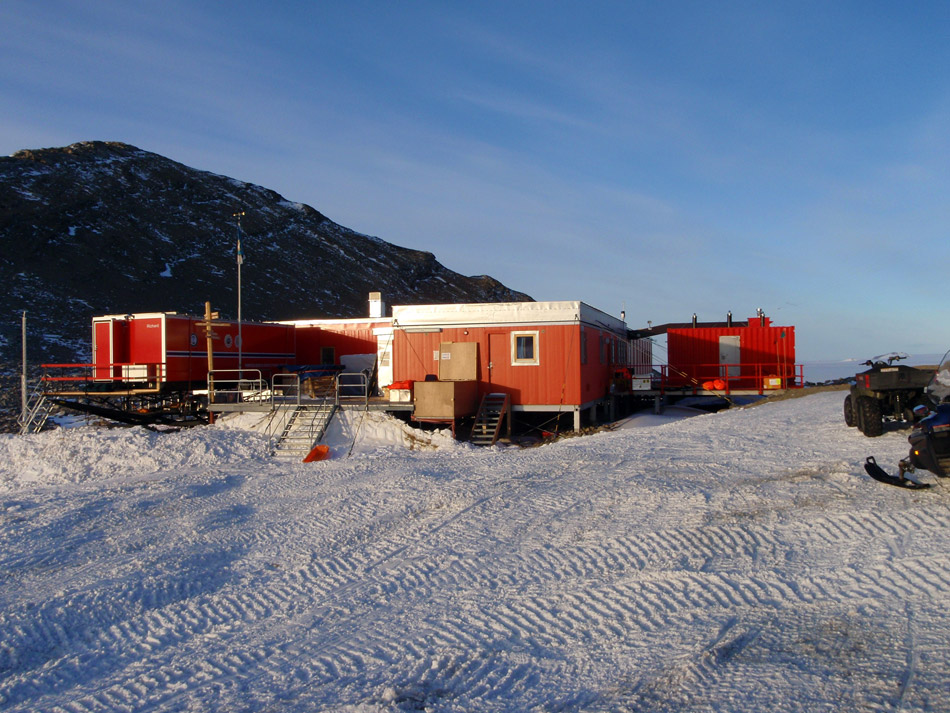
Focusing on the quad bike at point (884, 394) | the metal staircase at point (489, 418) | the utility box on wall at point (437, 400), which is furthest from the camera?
the metal staircase at point (489, 418)

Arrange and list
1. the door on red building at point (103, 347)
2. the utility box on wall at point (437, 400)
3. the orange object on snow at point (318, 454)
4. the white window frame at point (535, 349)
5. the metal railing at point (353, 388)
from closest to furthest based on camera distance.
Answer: the orange object on snow at point (318, 454) < the utility box on wall at point (437, 400) < the metal railing at point (353, 388) < the white window frame at point (535, 349) < the door on red building at point (103, 347)

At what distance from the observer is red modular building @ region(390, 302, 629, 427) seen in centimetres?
1980

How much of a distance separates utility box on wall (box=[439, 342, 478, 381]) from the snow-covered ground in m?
9.63

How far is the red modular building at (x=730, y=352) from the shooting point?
2638cm

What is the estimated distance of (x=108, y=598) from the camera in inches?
234

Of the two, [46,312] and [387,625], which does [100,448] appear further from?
[46,312]

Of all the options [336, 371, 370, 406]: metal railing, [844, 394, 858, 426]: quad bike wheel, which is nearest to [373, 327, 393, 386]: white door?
[336, 371, 370, 406]: metal railing

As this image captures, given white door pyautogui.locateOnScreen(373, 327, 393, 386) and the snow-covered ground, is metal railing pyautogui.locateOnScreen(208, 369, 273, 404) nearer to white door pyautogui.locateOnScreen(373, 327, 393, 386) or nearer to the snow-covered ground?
white door pyautogui.locateOnScreen(373, 327, 393, 386)

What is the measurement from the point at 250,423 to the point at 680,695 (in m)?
14.9

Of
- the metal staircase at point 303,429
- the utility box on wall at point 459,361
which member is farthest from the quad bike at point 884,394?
the metal staircase at point 303,429

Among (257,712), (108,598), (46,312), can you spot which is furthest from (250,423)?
(46,312)

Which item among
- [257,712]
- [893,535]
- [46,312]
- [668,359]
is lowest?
[257,712]

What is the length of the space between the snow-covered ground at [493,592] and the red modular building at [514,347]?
916cm

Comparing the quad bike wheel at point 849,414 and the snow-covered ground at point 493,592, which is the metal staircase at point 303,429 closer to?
the snow-covered ground at point 493,592
